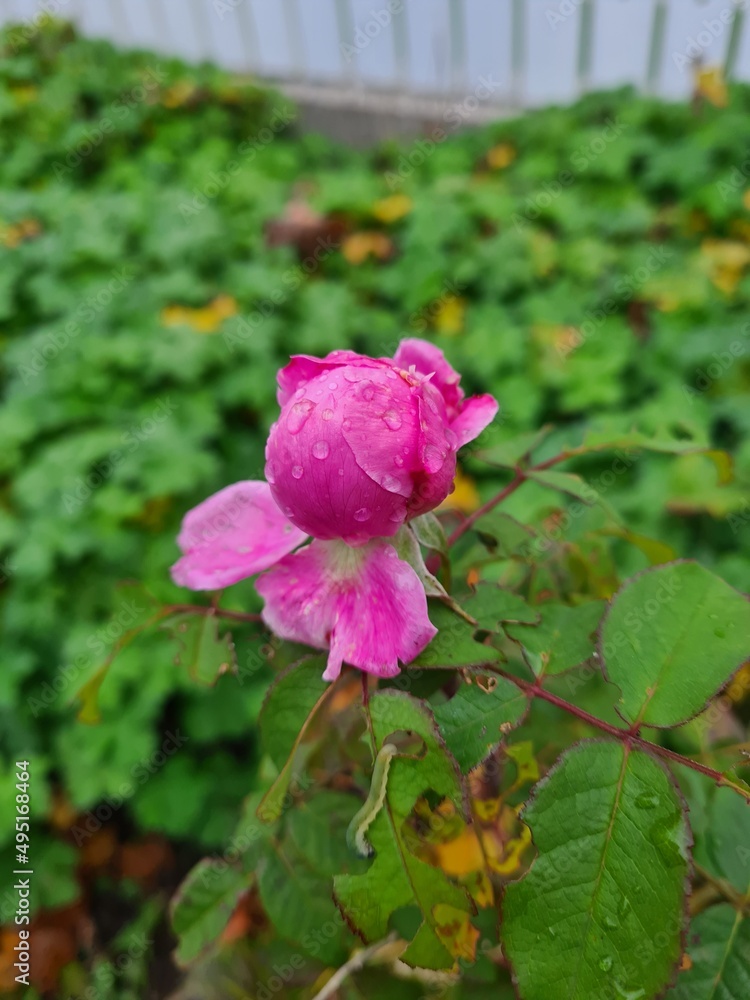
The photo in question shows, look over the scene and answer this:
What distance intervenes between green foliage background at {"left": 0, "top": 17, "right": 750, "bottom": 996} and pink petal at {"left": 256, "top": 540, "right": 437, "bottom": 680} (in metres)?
0.44

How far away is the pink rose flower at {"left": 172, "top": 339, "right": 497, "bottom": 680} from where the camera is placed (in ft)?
1.19

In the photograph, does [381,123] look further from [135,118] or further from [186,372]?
[186,372]

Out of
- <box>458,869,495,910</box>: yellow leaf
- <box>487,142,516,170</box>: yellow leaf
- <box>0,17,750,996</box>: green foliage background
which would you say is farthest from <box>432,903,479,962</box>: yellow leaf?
<box>487,142,516,170</box>: yellow leaf

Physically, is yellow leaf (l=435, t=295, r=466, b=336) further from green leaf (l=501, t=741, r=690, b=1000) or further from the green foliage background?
green leaf (l=501, t=741, r=690, b=1000)

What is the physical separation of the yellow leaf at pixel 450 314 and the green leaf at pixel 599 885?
176 cm

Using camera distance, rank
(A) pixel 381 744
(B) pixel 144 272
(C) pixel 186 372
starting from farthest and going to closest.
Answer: (B) pixel 144 272
(C) pixel 186 372
(A) pixel 381 744

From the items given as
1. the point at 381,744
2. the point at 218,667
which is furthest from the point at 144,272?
the point at 381,744

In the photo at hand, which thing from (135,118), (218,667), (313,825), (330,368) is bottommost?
(135,118)

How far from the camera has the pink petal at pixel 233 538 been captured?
1.41 ft

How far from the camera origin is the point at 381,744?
1.17 ft

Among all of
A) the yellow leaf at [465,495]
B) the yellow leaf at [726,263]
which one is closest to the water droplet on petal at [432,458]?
the yellow leaf at [465,495]

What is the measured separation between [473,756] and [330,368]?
0.71ft

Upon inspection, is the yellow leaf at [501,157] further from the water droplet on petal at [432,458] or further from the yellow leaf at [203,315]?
the water droplet on petal at [432,458]

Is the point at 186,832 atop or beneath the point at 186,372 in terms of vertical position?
beneath
